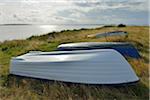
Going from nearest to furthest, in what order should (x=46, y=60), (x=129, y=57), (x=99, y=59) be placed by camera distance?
(x=99, y=59) → (x=46, y=60) → (x=129, y=57)

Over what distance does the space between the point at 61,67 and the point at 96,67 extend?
81 centimetres

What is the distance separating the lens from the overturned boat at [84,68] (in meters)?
5.77

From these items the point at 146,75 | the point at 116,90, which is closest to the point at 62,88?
the point at 116,90

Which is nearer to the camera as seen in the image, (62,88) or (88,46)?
(62,88)

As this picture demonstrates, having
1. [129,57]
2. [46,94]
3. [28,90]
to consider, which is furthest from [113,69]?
[129,57]

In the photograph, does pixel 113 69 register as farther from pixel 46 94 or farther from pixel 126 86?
pixel 46 94

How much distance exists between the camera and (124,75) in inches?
229

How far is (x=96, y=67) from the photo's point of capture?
19.2 ft

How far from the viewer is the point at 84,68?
5867 millimetres

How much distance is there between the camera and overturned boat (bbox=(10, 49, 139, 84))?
577cm

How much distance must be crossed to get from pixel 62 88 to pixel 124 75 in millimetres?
1371

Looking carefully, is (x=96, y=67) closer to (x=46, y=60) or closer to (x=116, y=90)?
(x=116, y=90)

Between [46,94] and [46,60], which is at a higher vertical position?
[46,60]

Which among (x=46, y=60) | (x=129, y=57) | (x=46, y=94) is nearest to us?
(x=46, y=94)
